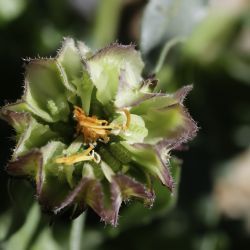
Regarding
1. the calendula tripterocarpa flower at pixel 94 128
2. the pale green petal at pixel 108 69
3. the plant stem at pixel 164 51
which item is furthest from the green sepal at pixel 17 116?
the plant stem at pixel 164 51

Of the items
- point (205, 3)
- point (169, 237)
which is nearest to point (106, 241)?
point (169, 237)

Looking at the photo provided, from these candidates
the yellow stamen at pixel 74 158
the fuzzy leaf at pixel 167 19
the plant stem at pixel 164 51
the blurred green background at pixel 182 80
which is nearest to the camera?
the yellow stamen at pixel 74 158

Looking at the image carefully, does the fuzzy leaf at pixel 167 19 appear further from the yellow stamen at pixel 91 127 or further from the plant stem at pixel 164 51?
the yellow stamen at pixel 91 127

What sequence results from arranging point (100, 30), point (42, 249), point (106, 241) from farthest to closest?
point (100, 30), point (106, 241), point (42, 249)

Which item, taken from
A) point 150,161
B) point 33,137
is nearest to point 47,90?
point 33,137

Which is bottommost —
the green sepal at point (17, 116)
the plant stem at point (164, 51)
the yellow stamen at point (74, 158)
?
the plant stem at point (164, 51)

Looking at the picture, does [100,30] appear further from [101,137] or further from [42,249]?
[101,137]

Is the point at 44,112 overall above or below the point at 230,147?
above
